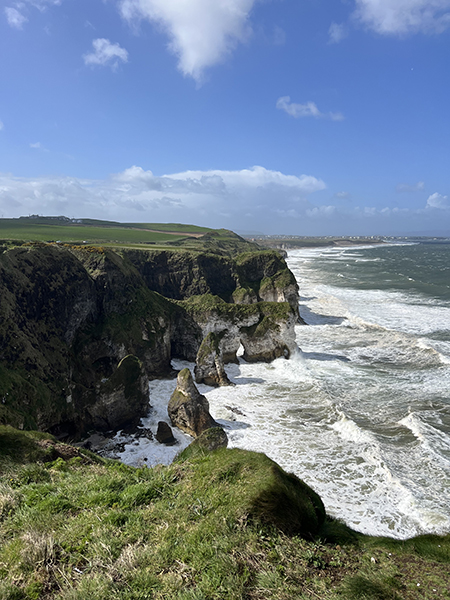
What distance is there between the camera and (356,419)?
23.7m

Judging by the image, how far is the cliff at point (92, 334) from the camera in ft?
64.6

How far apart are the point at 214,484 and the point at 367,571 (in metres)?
3.23

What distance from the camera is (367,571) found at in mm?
5754

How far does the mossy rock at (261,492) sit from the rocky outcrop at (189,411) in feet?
45.8

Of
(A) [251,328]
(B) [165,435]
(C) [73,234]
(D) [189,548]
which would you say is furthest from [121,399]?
(C) [73,234]

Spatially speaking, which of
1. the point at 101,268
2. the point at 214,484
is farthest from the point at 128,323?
the point at 214,484

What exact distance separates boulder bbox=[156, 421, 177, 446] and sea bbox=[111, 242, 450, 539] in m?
0.60

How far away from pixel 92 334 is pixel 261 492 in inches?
963

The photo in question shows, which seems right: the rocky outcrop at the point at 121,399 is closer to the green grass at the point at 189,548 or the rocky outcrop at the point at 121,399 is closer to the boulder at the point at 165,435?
the boulder at the point at 165,435

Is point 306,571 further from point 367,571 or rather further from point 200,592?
point 200,592

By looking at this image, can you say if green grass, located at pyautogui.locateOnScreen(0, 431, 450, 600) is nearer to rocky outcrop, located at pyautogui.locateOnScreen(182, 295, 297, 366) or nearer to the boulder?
the boulder

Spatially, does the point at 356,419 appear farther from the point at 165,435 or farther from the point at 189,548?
the point at 189,548

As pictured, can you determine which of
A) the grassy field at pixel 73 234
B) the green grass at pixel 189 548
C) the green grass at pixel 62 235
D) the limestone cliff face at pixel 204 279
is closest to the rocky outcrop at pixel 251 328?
the limestone cliff face at pixel 204 279

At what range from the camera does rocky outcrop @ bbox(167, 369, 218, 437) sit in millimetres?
22047
